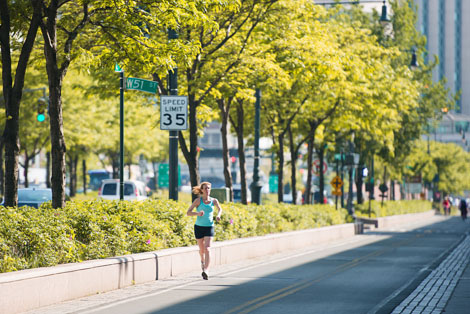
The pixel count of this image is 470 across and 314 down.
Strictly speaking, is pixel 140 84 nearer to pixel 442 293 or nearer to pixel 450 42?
pixel 442 293

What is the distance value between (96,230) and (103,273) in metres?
1.01

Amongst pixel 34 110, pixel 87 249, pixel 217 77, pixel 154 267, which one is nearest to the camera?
pixel 87 249

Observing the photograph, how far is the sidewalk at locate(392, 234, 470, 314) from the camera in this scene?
38.5ft

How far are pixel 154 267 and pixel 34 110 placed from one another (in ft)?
93.6

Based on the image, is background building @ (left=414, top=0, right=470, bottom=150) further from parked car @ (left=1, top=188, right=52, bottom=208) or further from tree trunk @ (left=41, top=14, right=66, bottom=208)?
tree trunk @ (left=41, top=14, right=66, bottom=208)

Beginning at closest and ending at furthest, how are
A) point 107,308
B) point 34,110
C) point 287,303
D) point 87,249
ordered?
1. point 107,308
2. point 287,303
3. point 87,249
4. point 34,110

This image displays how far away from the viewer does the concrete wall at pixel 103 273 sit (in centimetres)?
1079

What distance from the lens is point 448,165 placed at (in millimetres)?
98625

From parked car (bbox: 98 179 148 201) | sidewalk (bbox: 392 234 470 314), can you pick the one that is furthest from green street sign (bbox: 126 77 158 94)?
parked car (bbox: 98 179 148 201)

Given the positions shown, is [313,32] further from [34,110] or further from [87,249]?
[34,110]

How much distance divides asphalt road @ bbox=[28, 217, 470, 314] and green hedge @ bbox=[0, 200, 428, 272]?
2.83 feet

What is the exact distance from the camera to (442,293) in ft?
45.6

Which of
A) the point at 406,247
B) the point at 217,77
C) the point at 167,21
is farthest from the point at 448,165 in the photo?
the point at 167,21

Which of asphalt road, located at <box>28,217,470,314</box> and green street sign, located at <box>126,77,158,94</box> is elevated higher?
green street sign, located at <box>126,77,158,94</box>
